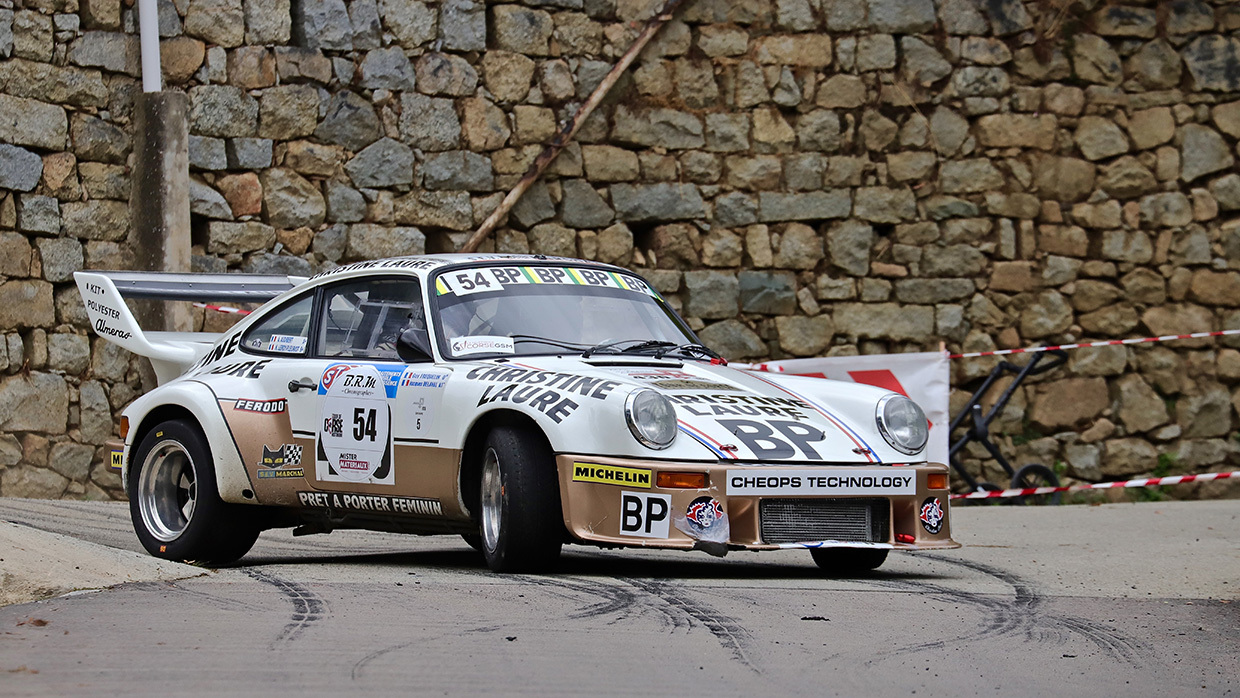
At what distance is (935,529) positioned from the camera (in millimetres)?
6980

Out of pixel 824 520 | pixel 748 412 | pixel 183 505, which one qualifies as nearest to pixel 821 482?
pixel 824 520

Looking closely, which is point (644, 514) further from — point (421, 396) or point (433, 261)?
point (433, 261)

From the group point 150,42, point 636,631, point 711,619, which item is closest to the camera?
point 636,631

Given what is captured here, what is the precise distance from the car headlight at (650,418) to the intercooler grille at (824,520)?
0.48 meters

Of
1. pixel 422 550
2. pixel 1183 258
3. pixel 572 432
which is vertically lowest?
pixel 422 550

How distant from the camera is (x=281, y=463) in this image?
295 inches

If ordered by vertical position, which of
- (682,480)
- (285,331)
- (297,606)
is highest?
(285,331)

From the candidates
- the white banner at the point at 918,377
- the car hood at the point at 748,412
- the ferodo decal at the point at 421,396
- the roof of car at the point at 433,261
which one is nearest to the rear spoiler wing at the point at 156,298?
the roof of car at the point at 433,261

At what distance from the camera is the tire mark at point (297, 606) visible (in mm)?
4998

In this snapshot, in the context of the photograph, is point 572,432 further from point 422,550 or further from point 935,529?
point 422,550

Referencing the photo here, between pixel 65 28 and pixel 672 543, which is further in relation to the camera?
pixel 65 28

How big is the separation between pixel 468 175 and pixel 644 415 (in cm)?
687

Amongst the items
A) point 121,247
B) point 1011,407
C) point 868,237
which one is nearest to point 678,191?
point 868,237

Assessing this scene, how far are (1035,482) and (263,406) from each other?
8.12 meters
